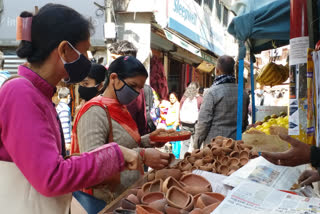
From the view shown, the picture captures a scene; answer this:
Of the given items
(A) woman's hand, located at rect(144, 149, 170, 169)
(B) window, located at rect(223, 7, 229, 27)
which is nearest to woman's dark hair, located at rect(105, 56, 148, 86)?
(A) woman's hand, located at rect(144, 149, 170, 169)

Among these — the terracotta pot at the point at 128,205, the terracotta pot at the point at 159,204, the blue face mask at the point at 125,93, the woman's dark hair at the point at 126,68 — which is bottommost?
the terracotta pot at the point at 128,205

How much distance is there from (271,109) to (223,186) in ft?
10.5

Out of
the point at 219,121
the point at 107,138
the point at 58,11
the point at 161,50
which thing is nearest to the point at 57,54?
the point at 58,11

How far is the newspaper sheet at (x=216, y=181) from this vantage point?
6.02 feet

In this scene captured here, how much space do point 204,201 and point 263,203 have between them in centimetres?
28

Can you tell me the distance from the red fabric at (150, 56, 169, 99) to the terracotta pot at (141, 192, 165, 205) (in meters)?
7.16

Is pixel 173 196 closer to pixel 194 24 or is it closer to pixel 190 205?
pixel 190 205

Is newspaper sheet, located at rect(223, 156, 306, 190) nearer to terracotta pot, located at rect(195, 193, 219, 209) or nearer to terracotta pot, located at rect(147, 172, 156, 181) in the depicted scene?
terracotta pot, located at rect(195, 193, 219, 209)

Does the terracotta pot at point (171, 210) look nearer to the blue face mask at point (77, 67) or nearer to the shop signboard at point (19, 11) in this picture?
the blue face mask at point (77, 67)

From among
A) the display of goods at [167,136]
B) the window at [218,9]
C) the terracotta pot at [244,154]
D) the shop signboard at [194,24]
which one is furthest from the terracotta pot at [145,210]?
the window at [218,9]

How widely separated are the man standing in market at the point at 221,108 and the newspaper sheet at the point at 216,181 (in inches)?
78.5

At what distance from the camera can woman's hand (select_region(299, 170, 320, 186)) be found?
2000mm

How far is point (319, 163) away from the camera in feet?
5.79

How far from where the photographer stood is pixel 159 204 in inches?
62.1
